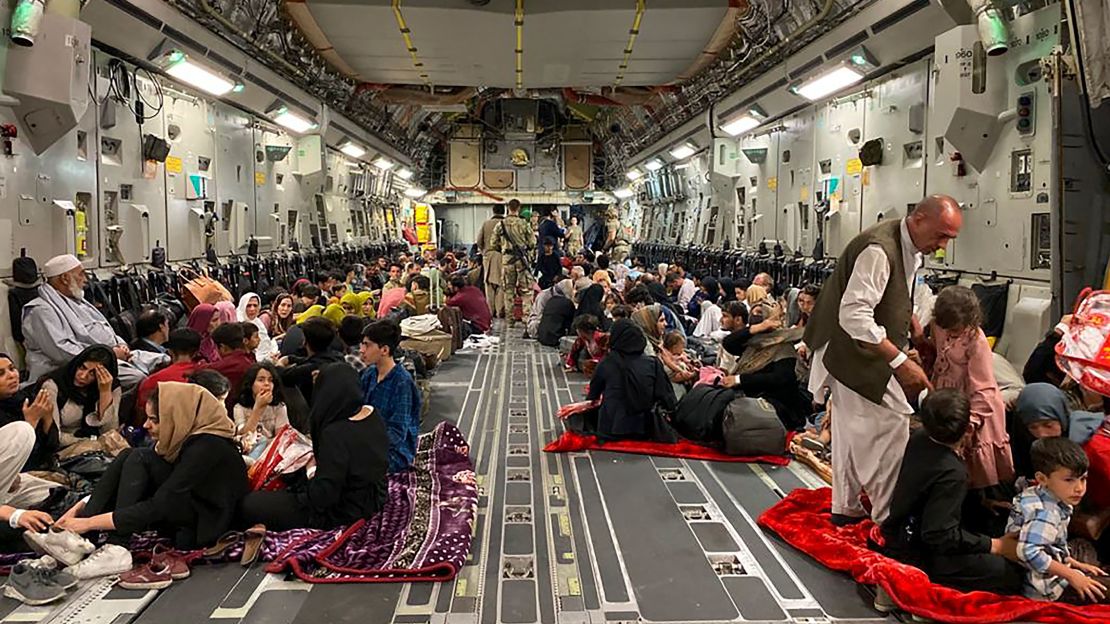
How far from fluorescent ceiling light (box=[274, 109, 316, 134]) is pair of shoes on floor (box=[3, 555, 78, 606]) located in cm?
905

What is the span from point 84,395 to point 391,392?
6.37 ft

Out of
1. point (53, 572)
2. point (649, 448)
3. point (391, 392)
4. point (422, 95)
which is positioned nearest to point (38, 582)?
point (53, 572)

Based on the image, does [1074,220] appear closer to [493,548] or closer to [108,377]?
[493,548]

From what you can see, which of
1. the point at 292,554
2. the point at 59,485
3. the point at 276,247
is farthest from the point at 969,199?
the point at 276,247

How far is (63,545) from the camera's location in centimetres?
365

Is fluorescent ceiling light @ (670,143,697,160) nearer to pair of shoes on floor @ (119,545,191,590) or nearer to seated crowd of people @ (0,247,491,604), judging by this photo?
seated crowd of people @ (0,247,491,604)

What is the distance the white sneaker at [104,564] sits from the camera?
361cm

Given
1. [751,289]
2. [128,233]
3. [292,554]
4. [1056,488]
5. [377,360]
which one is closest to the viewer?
[1056,488]

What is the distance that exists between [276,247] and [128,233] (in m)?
4.80

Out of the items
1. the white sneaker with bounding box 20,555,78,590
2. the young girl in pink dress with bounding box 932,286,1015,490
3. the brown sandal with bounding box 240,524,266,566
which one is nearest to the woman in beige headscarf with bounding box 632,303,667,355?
the young girl in pink dress with bounding box 932,286,1015,490

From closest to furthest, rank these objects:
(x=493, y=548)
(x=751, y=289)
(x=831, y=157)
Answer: (x=493, y=548), (x=751, y=289), (x=831, y=157)

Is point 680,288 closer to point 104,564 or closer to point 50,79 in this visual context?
point 50,79

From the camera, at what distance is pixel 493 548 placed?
13.3 ft

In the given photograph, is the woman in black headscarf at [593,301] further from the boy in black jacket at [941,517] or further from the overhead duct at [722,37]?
the boy in black jacket at [941,517]
